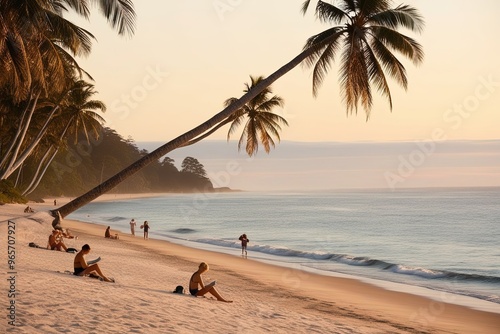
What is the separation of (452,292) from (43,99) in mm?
28808

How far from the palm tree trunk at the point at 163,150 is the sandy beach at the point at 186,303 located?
5.66 feet

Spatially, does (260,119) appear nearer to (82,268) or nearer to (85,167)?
(82,268)

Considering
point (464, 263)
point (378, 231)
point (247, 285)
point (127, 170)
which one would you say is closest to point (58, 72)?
point (127, 170)

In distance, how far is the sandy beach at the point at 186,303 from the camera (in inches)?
384

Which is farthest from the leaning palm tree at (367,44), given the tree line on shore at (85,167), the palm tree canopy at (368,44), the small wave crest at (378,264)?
the tree line on shore at (85,167)

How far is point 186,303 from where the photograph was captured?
12.3 meters

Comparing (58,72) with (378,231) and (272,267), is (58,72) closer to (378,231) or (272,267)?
(272,267)

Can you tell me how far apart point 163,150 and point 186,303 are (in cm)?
428

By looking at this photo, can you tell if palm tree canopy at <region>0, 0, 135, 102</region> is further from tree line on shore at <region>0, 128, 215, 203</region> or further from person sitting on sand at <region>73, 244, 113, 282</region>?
tree line on shore at <region>0, 128, 215, 203</region>

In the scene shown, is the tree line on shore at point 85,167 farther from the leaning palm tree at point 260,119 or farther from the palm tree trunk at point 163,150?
the palm tree trunk at point 163,150

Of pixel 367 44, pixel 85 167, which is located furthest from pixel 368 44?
pixel 85 167

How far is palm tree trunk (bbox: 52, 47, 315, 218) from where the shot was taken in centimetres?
1426

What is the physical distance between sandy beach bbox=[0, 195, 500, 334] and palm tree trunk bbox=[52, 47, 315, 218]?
173 cm

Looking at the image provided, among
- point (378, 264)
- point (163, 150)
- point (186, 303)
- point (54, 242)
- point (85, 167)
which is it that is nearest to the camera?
point (186, 303)
